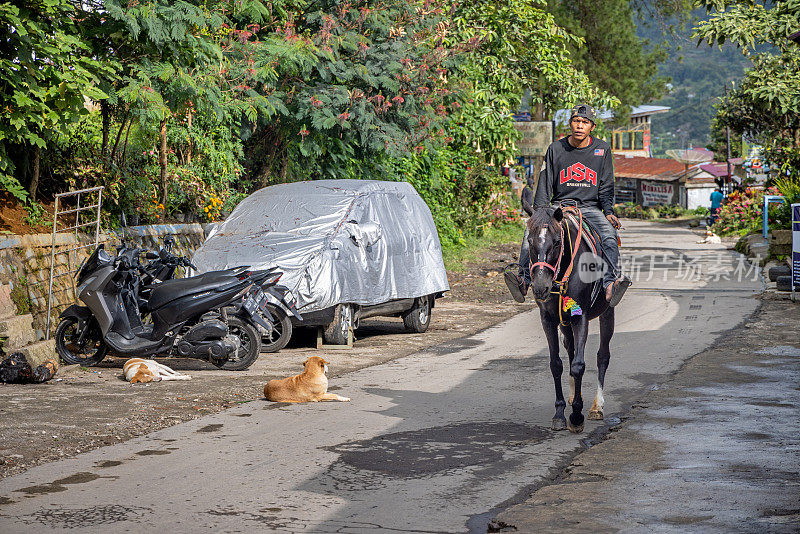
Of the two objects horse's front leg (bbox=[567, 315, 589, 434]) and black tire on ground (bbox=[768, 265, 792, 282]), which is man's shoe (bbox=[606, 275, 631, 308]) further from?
black tire on ground (bbox=[768, 265, 792, 282])

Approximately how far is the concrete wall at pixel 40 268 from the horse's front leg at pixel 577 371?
6570mm

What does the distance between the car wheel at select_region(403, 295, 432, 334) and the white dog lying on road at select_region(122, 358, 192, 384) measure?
429 centimetres

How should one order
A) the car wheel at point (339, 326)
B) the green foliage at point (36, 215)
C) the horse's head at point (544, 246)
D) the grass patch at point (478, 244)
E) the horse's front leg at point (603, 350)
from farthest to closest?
the grass patch at point (478, 244)
the green foliage at point (36, 215)
the car wheel at point (339, 326)
the horse's front leg at point (603, 350)
the horse's head at point (544, 246)

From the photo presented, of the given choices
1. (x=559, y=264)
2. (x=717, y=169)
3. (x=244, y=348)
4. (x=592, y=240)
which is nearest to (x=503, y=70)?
(x=244, y=348)

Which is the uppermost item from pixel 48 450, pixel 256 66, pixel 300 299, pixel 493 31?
pixel 493 31

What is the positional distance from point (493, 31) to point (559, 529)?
2226 centimetres

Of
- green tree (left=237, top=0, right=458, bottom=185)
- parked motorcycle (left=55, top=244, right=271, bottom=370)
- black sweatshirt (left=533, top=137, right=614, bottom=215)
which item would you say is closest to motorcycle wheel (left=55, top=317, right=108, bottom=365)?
parked motorcycle (left=55, top=244, right=271, bottom=370)

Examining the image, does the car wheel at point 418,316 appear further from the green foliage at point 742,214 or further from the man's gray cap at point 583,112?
the green foliage at point 742,214

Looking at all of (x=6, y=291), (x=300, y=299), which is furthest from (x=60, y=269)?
(x=300, y=299)

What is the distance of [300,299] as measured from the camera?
456 inches

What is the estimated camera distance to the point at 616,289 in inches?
326

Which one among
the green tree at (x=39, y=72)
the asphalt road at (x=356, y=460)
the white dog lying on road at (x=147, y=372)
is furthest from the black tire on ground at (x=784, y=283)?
the green tree at (x=39, y=72)

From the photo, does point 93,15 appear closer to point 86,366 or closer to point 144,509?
point 86,366

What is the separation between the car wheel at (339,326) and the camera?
40.3 feet
